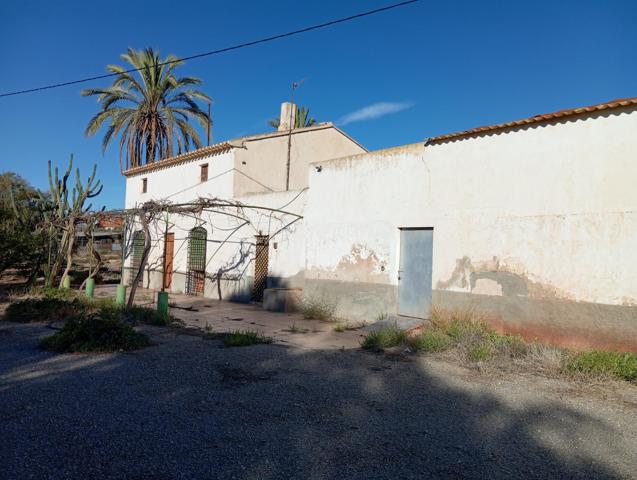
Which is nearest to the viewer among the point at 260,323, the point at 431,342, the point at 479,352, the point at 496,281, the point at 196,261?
the point at 479,352

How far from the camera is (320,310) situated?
11.1 meters

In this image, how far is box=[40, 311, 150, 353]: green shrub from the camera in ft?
21.6

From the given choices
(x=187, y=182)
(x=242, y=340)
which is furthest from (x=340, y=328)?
(x=187, y=182)

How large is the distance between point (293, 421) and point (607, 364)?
15.3 feet

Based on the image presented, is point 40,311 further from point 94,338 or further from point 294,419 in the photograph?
point 294,419

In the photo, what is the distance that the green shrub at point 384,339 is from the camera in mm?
7633

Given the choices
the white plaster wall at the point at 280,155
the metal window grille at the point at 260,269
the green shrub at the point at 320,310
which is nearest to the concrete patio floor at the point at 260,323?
the green shrub at the point at 320,310

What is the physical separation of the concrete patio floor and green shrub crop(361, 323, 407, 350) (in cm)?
33

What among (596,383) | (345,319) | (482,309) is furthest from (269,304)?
(596,383)

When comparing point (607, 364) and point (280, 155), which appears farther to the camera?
point (280, 155)

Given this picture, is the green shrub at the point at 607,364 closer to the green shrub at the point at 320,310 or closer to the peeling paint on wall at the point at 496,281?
the peeling paint on wall at the point at 496,281

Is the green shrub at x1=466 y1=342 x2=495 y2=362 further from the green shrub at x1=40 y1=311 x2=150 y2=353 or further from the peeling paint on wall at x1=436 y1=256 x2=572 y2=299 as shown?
the green shrub at x1=40 y1=311 x2=150 y2=353

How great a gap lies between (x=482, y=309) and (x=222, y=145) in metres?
10.3

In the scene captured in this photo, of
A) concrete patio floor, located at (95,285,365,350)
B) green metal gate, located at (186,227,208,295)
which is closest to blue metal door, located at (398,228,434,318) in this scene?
concrete patio floor, located at (95,285,365,350)
